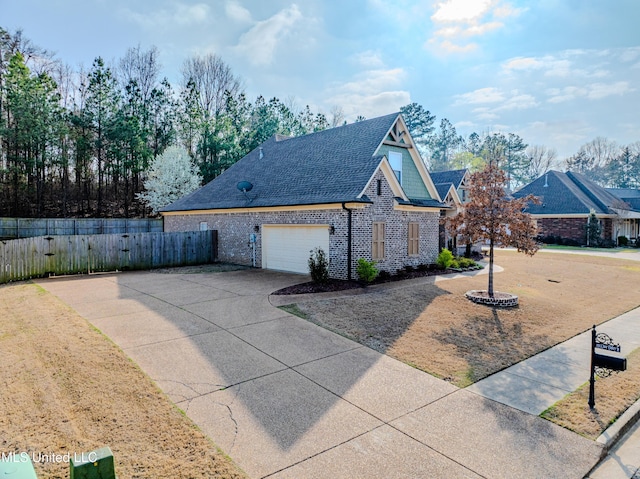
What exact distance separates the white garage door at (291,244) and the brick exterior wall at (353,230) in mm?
278

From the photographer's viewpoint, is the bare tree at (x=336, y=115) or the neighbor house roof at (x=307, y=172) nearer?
the neighbor house roof at (x=307, y=172)

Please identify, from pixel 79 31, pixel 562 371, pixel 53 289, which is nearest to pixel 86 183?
pixel 79 31

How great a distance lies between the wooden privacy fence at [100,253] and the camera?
12.7m

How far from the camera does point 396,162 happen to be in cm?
1617

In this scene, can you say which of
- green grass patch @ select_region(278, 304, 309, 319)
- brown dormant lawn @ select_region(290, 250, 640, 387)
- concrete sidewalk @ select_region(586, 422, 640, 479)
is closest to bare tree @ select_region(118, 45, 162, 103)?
green grass patch @ select_region(278, 304, 309, 319)

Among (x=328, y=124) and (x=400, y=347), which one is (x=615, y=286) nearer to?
(x=400, y=347)

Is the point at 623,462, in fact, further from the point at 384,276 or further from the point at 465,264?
the point at 465,264

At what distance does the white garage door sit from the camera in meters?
13.5

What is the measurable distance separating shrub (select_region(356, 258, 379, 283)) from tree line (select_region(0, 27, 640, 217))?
23865 millimetres

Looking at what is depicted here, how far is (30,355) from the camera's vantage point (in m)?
5.54

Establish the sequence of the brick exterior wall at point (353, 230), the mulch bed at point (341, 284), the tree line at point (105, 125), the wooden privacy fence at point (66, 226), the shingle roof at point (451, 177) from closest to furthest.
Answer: the mulch bed at point (341, 284)
the brick exterior wall at point (353, 230)
the shingle roof at point (451, 177)
the wooden privacy fence at point (66, 226)
the tree line at point (105, 125)

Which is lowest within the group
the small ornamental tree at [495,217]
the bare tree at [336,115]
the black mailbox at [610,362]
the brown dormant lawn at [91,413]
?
the brown dormant lawn at [91,413]

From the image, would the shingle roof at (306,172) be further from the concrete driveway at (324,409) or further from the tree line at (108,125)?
the tree line at (108,125)

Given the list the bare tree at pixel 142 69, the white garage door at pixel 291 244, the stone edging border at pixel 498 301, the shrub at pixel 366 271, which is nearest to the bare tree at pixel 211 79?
the bare tree at pixel 142 69
